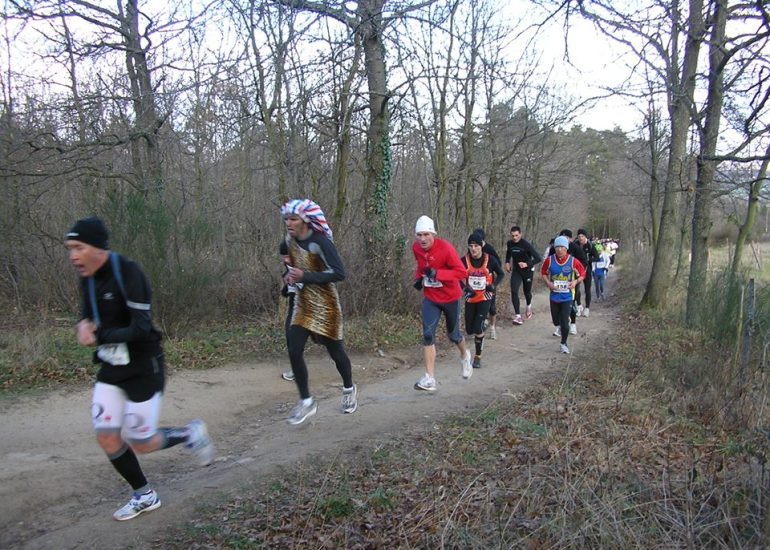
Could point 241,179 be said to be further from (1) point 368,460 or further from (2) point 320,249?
(1) point 368,460

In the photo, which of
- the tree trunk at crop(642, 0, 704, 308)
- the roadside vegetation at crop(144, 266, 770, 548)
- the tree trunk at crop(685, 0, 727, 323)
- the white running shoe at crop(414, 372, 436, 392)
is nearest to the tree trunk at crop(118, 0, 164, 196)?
the white running shoe at crop(414, 372, 436, 392)

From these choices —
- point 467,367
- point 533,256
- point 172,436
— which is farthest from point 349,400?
point 533,256

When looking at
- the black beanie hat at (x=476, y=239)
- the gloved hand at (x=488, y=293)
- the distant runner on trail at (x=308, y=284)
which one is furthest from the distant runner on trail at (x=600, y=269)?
the distant runner on trail at (x=308, y=284)

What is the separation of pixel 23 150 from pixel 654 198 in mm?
20715

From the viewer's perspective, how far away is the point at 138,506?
3.77 meters

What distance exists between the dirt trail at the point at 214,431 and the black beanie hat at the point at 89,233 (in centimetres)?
184

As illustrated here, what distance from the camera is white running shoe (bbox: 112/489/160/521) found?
3725 mm

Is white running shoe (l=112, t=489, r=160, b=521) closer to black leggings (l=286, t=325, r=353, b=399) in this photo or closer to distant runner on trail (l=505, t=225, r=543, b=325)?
black leggings (l=286, t=325, r=353, b=399)

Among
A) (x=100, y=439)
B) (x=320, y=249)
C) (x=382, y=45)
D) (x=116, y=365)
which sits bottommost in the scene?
(x=100, y=439)

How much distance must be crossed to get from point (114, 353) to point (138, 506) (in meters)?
1.08

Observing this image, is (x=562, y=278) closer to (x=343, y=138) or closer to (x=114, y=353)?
(x=343, y=138)

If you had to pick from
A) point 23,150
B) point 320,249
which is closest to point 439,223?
point 23,150

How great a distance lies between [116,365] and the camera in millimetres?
3559

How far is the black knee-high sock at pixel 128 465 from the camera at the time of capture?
3.67 metres
